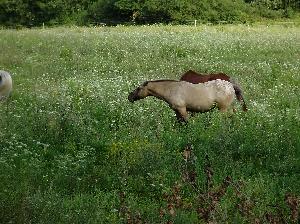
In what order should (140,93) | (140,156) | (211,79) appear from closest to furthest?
(140,156)
(140,93)
(211,79)

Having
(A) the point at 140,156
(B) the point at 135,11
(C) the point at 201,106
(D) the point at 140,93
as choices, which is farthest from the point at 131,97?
(B) the point at 135,11

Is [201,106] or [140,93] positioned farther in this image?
[140,93]

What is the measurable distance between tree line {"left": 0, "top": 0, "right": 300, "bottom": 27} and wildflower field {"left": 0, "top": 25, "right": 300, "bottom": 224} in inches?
1605

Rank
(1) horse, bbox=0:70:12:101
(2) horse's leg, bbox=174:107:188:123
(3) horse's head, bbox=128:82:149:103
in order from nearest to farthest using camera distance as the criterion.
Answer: (2) horse's leg, bbox=174:107:188:123 → (3) horse's head, bbox=128:82:149:103 → (1) horse, bbox=0:70:12:101

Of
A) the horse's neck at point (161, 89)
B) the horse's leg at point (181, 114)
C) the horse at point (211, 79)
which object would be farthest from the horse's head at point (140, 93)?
the horse at point (211, 79)

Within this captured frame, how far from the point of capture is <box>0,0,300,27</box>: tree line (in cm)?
5775

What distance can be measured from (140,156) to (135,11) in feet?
168

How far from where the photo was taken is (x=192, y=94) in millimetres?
11695

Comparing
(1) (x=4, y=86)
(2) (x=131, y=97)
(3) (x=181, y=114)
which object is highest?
(2) (x=131, y=97)

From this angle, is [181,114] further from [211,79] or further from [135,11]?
[135,11]

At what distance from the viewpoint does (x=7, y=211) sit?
257 inches

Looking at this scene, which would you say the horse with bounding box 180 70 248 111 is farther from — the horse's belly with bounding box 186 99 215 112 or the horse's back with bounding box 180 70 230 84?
the horse's belly with bounding box 186 99 215 112

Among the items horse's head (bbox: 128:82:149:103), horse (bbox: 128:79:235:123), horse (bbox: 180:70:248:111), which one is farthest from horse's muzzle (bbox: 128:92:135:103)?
horse (bbox: 180:70:248:111)

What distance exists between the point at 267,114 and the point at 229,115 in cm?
77
